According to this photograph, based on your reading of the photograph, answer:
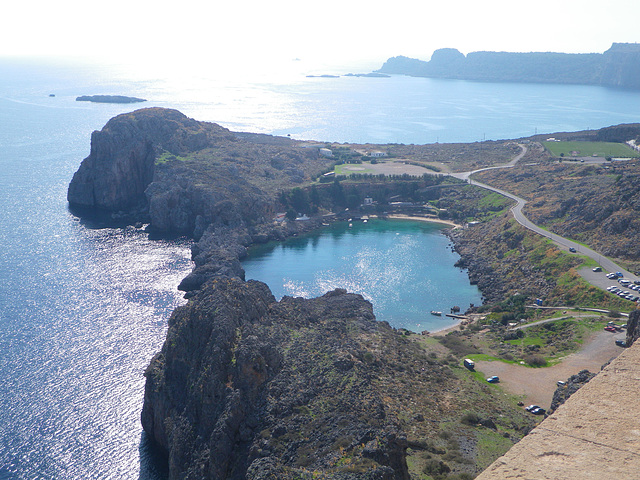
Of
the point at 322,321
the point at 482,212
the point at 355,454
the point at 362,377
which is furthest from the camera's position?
the point at 482,212

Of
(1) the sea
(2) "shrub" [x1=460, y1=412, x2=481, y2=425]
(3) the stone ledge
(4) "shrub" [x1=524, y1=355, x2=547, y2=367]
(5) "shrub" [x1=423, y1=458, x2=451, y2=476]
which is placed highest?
(3) the stone ledge

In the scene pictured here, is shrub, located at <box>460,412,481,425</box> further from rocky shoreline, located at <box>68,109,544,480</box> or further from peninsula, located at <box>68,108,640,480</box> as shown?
rocky shoreline, located at <box>68,109,544,480</box>

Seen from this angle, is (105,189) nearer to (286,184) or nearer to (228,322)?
(286,184)

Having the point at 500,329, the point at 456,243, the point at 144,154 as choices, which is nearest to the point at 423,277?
the point at 456,243

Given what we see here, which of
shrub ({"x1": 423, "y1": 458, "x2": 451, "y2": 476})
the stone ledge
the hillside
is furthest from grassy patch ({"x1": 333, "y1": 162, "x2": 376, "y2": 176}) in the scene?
the stone ledge

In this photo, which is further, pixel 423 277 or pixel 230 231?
pixel 230 231

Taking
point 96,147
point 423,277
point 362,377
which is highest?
point 96,147

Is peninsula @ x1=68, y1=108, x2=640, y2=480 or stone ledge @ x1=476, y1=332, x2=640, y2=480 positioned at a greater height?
stone ledge @ x1=476, y1=332, x2=640, y2=480
